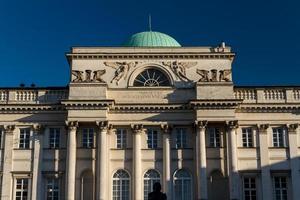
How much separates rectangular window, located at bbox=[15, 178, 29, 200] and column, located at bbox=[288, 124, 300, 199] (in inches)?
811

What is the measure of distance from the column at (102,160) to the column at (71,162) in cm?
189

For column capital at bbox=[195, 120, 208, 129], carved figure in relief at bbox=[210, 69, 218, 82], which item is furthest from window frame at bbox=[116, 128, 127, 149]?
carved figure in relief at bbox=[210, 69, 218, 82]

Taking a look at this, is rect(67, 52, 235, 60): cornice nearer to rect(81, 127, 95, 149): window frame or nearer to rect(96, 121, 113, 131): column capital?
rect(96, 121, 113, 131): column capital

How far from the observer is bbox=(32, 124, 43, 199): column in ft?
148

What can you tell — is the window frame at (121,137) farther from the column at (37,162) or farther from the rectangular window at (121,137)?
the column at (37,162)

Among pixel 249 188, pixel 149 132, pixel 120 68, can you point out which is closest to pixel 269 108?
pixel 249 188

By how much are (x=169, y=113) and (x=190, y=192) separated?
6.38m

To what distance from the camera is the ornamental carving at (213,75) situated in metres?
46.8

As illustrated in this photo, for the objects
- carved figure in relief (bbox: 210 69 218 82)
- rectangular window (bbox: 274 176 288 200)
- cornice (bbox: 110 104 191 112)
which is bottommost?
rectangular window (bbox: 274 176 288 200)

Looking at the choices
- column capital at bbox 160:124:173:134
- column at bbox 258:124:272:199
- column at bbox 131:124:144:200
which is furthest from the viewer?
column capital at bbox 160:124:173:134

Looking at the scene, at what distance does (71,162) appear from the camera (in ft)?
146

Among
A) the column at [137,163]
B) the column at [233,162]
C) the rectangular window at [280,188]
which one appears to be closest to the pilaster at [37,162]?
the column at [137,163]

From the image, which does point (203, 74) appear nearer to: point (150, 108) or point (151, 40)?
point (150, 108)

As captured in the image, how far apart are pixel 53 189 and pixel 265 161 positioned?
16.6 meters
